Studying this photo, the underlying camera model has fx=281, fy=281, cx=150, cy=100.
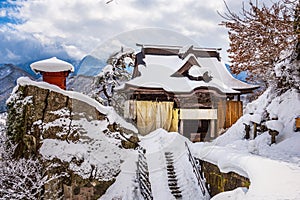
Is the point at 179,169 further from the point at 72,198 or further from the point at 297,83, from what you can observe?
the point at 297,83

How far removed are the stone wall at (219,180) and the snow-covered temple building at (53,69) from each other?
19.8 feet

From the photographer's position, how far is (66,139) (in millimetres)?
9352

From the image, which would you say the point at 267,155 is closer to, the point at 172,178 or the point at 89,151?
the point at 172,178

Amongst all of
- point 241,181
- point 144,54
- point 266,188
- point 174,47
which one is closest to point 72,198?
point 241,181

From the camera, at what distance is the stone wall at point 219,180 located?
7.30 meters

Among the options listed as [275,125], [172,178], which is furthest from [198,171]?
[275,125]

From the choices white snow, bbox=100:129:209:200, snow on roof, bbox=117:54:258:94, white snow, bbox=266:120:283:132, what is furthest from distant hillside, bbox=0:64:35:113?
white snow, bbox=266:120:283:132

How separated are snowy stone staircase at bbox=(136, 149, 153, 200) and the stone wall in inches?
81.9

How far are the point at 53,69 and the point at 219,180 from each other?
6758 millimetres

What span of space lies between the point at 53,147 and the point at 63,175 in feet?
3.14

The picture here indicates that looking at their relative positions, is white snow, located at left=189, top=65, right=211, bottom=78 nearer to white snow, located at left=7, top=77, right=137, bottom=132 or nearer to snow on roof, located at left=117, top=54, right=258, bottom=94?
snow on roof, located at left=117, top=54, right=258, bottom=94

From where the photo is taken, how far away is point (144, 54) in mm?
17078

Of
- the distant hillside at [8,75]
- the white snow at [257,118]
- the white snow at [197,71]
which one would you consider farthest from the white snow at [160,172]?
the distant hillside at [8,75]

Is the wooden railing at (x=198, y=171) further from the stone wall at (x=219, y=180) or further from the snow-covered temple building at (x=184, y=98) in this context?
the snow-covered temple building at (x=184, y=98)
